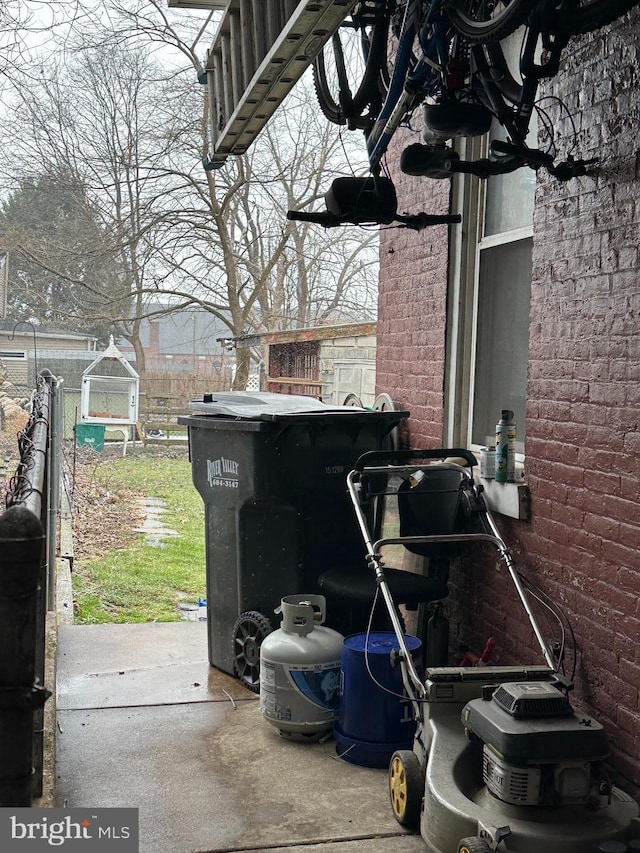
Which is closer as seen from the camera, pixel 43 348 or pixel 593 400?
pixel 593 400

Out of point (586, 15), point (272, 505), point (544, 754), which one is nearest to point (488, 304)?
point (272, 505)

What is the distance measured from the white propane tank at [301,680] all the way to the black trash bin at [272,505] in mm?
519

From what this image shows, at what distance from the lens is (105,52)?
56.6 feet

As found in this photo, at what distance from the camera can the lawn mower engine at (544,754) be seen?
2.91 m

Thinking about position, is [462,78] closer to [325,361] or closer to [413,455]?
[413,455]

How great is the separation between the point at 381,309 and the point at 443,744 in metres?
3.38

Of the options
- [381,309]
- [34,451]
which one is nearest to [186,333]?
[381,309]

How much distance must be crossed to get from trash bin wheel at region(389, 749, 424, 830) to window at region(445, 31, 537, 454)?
173 centimetres

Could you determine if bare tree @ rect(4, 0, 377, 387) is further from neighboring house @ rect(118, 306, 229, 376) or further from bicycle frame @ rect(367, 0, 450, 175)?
bicycle frame @ rect(367, 0, 450, 175)

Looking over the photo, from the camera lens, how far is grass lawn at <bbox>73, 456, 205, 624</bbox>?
8000 millimetres

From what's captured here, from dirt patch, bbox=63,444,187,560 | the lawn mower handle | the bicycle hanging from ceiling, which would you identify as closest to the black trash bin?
the lawn mower handle

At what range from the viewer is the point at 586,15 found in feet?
11.1

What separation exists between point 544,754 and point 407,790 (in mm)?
785

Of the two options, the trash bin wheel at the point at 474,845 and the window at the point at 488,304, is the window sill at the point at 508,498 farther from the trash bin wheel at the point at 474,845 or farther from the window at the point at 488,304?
the trash bin wheel at the point at 474,845
